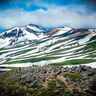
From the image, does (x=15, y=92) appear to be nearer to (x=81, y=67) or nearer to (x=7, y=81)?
(x=7, y=81)

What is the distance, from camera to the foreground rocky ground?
36.7 meters

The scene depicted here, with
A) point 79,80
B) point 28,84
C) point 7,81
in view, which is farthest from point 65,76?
point 7,81

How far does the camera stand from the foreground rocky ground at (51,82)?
36719 mm

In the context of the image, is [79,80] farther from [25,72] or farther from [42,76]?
[25,72]

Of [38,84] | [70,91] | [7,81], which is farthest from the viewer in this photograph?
[7,81]

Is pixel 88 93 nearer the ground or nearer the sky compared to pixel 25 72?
nearer the ground

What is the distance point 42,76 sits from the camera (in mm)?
39562

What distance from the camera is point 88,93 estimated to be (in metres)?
36.5

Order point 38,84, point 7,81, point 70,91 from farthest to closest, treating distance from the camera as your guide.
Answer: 1. point 7,81
2. point 38,84
3. point 70,91

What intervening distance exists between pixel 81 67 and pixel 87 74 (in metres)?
2.59

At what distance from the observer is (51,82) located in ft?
125

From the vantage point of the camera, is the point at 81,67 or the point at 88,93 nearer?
the point at 88,93

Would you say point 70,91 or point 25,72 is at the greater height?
point 25,72

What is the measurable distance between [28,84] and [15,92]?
1.91 metres
